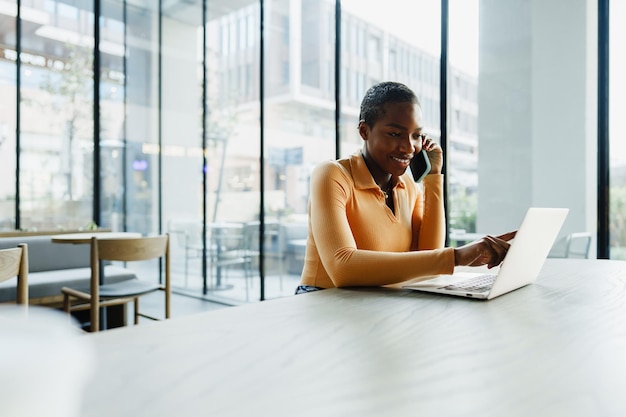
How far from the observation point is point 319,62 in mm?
4480

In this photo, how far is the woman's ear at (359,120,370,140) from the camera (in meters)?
1.57

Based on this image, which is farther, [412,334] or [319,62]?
[319,62]

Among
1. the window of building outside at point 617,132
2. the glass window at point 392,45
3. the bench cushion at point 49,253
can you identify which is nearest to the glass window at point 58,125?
A: the bench cushion at point 49,253

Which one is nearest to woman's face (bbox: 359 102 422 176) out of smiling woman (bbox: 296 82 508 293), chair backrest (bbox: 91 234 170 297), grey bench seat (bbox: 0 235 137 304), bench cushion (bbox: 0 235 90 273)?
smiling woman (bbox: 296 82 508 293)

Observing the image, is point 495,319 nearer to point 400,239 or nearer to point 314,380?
point 314,380

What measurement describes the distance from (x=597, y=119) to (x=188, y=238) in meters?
4.44

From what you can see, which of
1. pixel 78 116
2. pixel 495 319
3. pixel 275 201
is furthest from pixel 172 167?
pixel 495 319

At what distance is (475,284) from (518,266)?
13cm

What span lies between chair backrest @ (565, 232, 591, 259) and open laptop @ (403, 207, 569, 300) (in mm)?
2099

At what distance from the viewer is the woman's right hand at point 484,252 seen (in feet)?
3.67

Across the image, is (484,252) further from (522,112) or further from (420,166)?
(522,112)

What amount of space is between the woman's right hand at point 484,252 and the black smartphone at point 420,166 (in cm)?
56

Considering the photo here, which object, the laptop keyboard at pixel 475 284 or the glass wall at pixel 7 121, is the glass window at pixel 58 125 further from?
the laptop keyboard at pixel 475 284

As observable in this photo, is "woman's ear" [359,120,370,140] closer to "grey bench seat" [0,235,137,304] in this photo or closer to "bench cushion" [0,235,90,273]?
"grey bench seat" [0,235,137,304]
